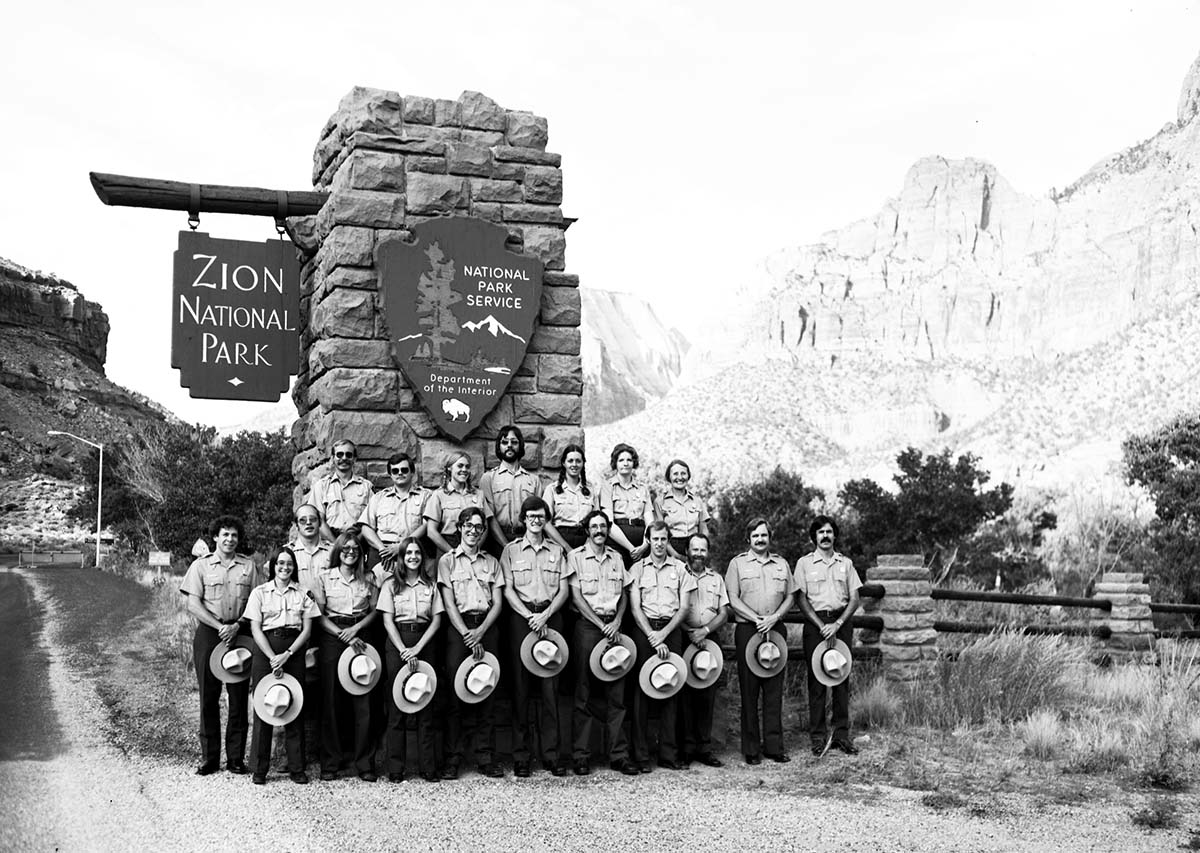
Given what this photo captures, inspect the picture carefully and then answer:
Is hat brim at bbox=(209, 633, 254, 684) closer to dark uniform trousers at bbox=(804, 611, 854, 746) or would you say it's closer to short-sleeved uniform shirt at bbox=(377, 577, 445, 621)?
short-sleeved uniform shirt at bbox=(377, 577, 445, 621)

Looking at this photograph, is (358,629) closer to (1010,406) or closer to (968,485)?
(968,485)

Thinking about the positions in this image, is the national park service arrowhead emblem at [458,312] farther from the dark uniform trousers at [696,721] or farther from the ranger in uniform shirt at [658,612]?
the dark uniform trousers at [696,721]

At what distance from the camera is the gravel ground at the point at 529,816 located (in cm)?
595

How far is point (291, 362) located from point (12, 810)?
12.6 feet

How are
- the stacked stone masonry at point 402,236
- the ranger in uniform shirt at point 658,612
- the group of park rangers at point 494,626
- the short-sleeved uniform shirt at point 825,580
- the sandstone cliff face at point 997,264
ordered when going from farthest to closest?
1. the sandstone cliff face at point 997,264
2. the stacked stone masonry at point 402,236
3. the short-sleeved uniform shirt at point 825,580
4. the ranger in uniform shirt at point 658,612
5. the group of park rangers at point 494,626

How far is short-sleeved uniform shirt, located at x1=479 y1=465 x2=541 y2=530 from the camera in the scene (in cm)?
817

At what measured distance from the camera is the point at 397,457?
306 inches

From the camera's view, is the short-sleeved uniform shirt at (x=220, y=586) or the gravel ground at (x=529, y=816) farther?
the short-sleeved uniform shirt at (x=220, y=586)

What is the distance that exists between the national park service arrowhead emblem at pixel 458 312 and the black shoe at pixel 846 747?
332 cm

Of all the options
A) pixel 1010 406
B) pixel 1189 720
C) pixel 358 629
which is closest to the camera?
pixel 358 629

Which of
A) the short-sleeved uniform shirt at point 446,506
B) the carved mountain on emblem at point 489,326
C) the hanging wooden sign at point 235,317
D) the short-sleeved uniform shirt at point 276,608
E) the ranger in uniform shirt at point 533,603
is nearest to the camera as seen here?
the short-sleeved uniform shirt at point 276,608

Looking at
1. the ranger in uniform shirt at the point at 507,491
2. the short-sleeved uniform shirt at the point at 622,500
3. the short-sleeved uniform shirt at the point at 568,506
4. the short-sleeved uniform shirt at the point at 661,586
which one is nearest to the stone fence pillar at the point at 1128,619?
the short-sleeved uniform shirt at the point at 622,500

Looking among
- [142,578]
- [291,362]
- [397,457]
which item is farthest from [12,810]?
[142,578]

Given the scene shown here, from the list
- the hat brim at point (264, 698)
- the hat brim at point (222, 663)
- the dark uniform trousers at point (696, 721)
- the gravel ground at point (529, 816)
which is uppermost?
the hat brim at point (222, 663)
